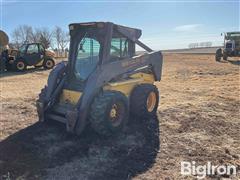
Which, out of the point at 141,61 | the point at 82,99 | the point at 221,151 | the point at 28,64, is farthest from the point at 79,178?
the point at 28,64

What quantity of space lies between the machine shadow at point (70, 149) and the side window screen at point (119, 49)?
145 centimetres

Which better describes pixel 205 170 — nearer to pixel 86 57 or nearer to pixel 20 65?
pixel 86 57

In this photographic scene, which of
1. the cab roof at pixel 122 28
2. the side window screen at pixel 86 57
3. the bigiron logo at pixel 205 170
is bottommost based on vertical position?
the bigiron logo at pixel 205 170

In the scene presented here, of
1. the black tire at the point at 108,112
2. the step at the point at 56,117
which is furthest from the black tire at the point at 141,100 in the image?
the step at the point at 56,117

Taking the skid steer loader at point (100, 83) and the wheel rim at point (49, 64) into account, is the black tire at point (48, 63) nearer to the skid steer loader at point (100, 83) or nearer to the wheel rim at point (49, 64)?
the wheel rim at point (49, 64)

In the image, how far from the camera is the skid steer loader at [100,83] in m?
5.05

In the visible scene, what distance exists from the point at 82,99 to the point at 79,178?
156 cm

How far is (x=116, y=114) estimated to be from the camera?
5391 mm

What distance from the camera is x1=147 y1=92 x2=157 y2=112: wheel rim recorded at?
6392mm

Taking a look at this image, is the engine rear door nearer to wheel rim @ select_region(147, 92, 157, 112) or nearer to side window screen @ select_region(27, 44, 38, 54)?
side window screen @ select_region(27, 44, 38, 54)

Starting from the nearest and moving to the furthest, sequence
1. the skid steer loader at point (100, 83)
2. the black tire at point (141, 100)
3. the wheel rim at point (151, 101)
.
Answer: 1. the skid steer loader at point (100, 83)
2. the black tire at point (141, 100)
3. the wheel rim at point (151, 101)

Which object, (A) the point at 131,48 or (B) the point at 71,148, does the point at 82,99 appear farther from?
(A) the point at 131,48

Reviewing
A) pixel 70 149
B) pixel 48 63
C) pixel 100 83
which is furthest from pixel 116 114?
pixel 48 63

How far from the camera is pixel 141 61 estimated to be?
20.8ft
